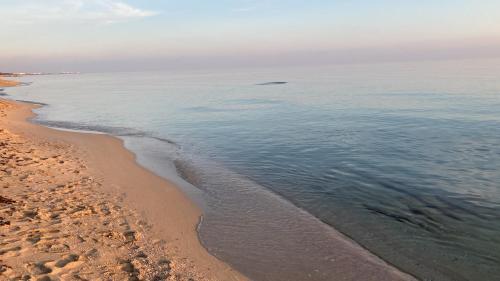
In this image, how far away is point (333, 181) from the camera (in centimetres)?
1442

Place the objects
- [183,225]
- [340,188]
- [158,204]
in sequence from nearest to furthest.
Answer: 1. [183,225]
2. [158,204]
3. [340,188]

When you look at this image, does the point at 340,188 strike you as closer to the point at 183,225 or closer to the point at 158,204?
the point at 183,225

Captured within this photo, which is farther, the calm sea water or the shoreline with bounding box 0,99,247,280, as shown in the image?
the calm sea water

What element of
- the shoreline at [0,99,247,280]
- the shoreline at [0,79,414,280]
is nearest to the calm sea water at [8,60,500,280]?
the shoreline at [0,79,414,280]

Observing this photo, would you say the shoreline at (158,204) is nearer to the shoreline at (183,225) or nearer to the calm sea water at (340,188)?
the shoreline at (183,225)

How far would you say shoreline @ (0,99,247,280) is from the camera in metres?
7.92

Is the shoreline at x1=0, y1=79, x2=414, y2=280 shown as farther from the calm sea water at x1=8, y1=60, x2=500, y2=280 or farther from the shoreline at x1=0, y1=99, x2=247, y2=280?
the calm sea water at x1=8, y1=60, x2=500, y2=280

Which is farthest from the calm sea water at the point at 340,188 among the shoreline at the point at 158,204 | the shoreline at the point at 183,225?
the shoreline at the point at 158,204

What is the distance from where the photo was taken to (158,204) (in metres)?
11.7

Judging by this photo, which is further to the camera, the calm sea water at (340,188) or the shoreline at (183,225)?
the calm sea water at (340,188)

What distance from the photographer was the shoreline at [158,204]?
7.92 m

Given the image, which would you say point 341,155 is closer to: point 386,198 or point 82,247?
point 386,198

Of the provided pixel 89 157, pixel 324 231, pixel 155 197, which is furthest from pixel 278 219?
pixel 89 157

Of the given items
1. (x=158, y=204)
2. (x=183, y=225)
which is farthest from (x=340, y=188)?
(x=158, y=204)
